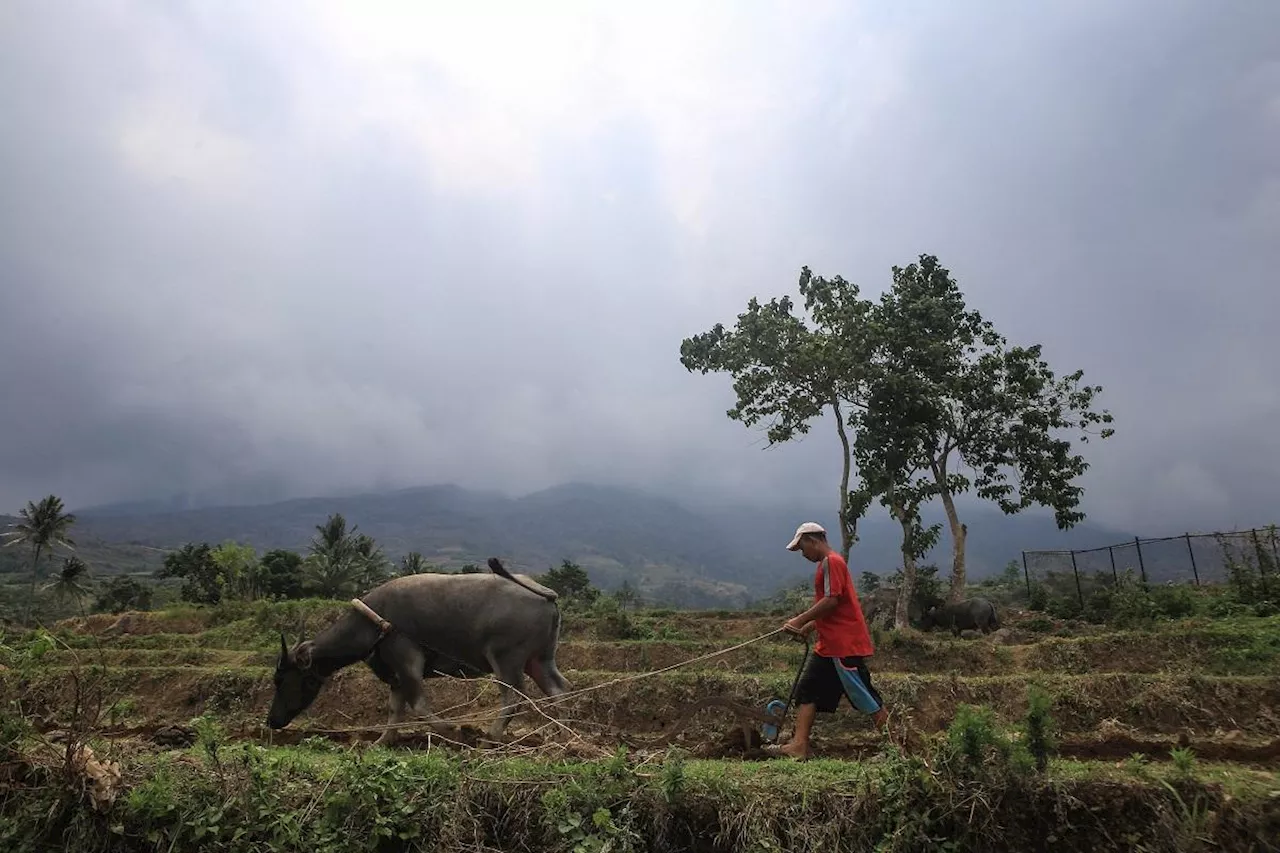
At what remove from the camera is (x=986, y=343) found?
2253cm

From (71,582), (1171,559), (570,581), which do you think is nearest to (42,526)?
(71,582)

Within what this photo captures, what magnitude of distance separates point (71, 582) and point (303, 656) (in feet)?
159

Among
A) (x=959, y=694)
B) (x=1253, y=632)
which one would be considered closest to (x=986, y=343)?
(x=1253, y=632)

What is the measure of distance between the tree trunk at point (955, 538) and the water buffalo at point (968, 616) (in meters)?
0.50

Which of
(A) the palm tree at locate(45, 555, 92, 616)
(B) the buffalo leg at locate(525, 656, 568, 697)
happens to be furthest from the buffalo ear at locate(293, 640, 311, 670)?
(A) the palm tree at locate(45, 555, 92, 616)

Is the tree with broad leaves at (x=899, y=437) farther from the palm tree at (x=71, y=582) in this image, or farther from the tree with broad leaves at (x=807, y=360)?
the palm tree at (x=71, y=582)

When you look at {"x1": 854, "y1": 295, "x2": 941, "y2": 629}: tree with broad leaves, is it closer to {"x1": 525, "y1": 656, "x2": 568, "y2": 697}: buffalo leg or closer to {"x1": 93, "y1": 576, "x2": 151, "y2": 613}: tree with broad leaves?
{"x1": 525, "y1": 656, "x2": 568, "y2": 697}: buffalo leg

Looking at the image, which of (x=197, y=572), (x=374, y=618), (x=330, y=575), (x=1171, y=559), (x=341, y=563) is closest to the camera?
(x=374, y=618)

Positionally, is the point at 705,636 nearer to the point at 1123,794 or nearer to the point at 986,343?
the point at 986,343

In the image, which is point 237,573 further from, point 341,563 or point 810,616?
point 810,616

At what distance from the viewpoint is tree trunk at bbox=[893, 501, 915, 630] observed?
20.8 metres

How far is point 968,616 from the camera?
67.7ft

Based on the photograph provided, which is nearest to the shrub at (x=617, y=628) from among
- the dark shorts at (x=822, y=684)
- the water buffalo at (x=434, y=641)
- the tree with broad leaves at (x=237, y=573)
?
the water buffalo at (x=434, y=641)

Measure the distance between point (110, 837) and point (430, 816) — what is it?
2.19 metres
